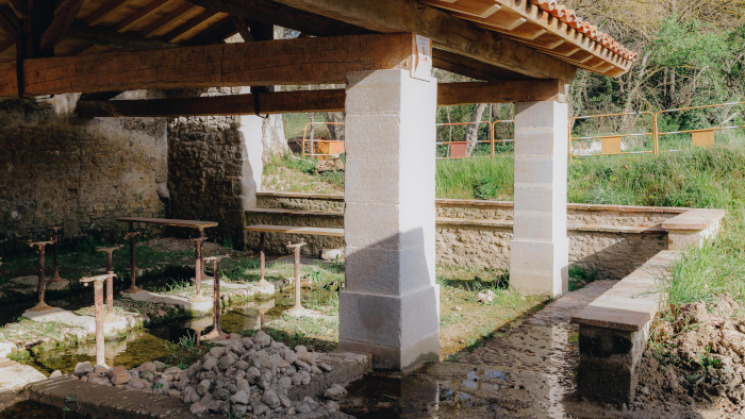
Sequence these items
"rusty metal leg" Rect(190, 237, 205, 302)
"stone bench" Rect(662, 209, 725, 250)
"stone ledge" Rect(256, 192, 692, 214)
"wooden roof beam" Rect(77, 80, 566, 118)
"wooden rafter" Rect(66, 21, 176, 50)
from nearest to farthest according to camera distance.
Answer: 1. "stone bench" Rect(662, 209, 725, 250)
2. "rusty metal leg" Rect(190, 237, 205, 302)
3. "wooden roof beam" Rect(77, 80, 566, 118)
4. "wooden rafter" Rect(66, 21, 176, 50)
5. "stone ledge" Rect(256, 192, 692, 214)

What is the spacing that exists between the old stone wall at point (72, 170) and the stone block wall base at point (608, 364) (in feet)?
28.9

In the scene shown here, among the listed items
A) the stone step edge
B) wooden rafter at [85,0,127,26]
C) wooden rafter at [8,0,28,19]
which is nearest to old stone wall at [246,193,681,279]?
the stone step edge

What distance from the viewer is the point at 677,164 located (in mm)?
9469

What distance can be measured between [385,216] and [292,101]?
402 centimetres

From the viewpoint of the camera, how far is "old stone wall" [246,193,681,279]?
8328 millimetres

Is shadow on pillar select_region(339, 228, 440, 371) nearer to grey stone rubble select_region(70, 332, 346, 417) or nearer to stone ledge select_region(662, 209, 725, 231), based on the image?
grey stone rubble select_region(70, 332, 346, 417)

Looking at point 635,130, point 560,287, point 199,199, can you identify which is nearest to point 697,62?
point 635,130

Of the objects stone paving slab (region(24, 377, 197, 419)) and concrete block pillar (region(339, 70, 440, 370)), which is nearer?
stone paving slab (region(24, 377, 197, 419))

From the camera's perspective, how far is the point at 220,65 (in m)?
5.14

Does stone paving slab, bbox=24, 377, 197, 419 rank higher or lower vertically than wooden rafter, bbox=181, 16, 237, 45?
lower

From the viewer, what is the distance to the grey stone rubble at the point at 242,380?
3.62 metres

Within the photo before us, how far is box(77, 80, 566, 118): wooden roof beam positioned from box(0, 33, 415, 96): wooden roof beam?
8.32 feet

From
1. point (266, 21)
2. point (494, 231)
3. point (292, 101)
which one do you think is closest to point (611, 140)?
point (494, 231)

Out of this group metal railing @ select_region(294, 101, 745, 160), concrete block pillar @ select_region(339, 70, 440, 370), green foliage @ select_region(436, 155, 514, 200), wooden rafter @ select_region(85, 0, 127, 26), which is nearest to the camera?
concrete block pillar @ select_region(339, 70, 440, 370)
